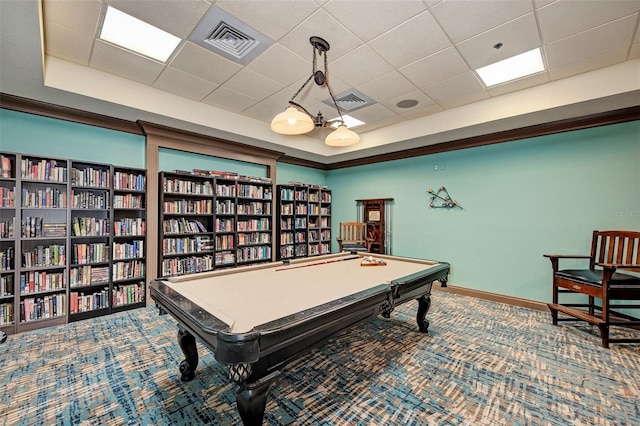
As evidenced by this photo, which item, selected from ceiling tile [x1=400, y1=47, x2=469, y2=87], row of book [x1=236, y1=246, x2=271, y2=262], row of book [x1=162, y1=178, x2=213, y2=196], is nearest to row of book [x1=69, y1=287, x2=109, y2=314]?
row of book [x1=162, y1=178, x2=213, y2=196]

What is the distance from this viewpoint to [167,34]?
242cm

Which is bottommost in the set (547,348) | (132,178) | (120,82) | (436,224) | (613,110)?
(547,348)

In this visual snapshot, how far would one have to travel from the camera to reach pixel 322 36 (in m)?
2.40

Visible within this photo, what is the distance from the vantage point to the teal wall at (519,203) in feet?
10.7

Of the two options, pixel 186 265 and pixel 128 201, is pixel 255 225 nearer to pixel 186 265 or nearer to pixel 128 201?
pixel 186 265

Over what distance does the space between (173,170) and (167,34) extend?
2.16 m

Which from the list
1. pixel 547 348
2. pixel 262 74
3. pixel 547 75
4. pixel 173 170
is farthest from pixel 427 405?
pixel 173 170

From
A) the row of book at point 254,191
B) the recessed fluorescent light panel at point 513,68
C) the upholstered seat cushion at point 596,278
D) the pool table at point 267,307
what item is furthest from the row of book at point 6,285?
the upholstered seat cushion at point 596,278

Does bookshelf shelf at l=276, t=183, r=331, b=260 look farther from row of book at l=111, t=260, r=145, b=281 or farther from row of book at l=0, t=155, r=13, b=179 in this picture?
row of book at l=0, t=155, r=13, b=179

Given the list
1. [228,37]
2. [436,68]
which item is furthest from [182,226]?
[436,68]

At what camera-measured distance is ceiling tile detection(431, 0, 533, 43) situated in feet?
6.68

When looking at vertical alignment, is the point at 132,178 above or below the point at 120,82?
below

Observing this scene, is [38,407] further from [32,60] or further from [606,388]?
[606,388]

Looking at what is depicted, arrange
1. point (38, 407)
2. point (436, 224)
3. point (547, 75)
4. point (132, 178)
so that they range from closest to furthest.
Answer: point (38, 407), point (547, 75), point (132, 178), point (436, 224)
